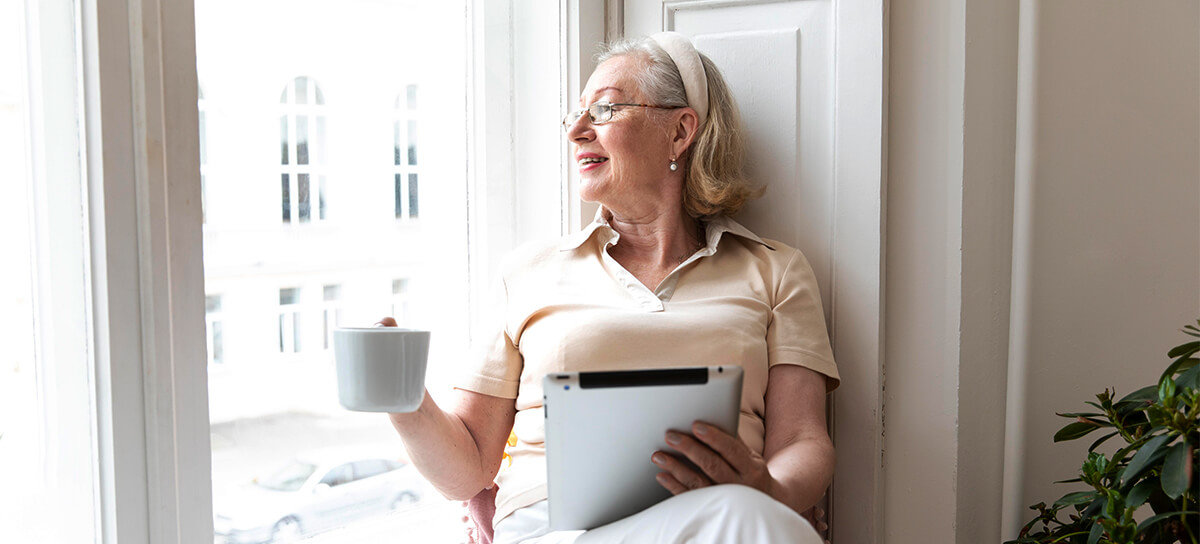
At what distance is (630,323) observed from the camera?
157 cm

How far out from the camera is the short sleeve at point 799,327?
5.27 feet

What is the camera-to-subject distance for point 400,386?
3.62ft

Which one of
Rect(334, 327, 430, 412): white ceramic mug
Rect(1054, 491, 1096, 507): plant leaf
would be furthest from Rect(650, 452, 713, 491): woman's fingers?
Rect(1054, 491, 1096, 507): plant leaf

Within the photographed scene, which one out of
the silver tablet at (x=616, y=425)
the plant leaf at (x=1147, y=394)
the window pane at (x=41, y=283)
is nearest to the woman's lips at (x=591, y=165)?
the silver tablet at (x=616, y=425)

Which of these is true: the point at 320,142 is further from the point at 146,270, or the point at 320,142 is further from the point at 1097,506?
the point at 1097,506

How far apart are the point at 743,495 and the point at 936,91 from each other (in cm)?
94

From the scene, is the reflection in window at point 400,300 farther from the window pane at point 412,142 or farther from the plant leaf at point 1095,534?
the plant leaf at point 1095,534

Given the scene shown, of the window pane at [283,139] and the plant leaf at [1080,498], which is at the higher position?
the window pane at [283,139]

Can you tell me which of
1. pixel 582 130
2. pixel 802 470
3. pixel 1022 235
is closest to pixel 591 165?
pixel 582 130

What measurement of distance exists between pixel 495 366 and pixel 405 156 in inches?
18.3

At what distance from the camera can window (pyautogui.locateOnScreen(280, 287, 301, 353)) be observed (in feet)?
4.92

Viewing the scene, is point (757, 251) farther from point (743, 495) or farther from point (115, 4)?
point (115, 4)

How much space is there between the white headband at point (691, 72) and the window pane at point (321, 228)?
17.9 inches

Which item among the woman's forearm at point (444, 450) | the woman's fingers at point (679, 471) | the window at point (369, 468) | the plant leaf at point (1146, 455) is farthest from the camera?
the window at point (369, 468)
